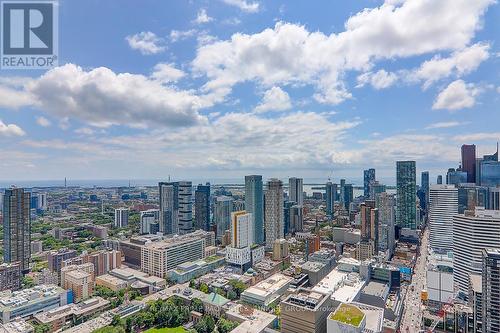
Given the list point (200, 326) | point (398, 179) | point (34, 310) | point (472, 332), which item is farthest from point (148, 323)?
point (398, 179)

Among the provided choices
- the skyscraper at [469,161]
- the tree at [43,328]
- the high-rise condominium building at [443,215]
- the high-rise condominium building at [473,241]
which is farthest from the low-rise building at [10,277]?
the skyscraper at [469,161]

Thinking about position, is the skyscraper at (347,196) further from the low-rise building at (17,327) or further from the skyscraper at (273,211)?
the low-rise building at (17,327)

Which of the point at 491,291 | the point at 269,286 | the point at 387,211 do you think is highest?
the point at 387,211

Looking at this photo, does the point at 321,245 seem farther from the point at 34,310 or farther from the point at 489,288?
the point at 34,310

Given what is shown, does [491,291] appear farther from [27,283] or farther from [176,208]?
[176,208]

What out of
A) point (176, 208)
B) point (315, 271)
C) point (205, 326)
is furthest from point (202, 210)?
point (205, 326)
